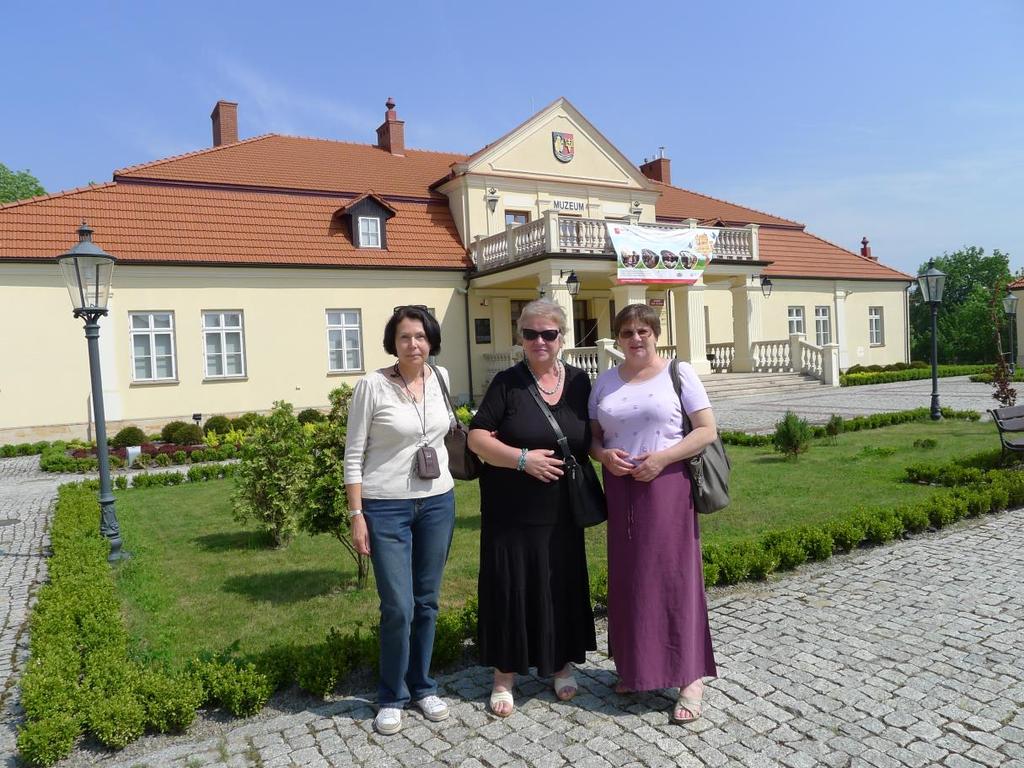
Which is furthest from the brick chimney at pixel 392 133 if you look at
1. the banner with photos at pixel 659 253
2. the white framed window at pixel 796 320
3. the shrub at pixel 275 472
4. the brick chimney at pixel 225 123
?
the shrub at pixel 275 472

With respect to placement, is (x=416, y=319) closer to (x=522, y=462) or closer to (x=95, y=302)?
(x=522, y=462)

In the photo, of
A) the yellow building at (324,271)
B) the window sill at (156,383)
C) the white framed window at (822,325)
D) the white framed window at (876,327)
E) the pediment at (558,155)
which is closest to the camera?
the yellow building at (324,271)

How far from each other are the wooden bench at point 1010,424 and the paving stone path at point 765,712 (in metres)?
4.87

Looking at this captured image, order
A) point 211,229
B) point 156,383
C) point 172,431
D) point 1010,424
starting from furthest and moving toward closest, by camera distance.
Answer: point 211,229 < point 156,383 < point 172,431 < point 1010,424

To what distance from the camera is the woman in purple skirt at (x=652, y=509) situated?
11.6 ft

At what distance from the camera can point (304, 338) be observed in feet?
67.6

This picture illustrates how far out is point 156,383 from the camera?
61.4 feet

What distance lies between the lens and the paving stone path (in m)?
3.34

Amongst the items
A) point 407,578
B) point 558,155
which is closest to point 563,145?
point 558,155

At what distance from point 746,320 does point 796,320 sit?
249 inches

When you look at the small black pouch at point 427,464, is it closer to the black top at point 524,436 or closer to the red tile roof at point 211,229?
the black top at point 524,436

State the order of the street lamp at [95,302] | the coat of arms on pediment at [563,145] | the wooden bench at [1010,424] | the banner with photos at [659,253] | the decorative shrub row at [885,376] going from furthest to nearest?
the decorative shrub row at [885,376] → the coat of arms on pediment at [563,145] → the banner with photos at [659,253] → the wooden bench at [1010,424] → the street lamp at [95,302]

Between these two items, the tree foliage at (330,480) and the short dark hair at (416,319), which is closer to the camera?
the short dark hair at (416,319)

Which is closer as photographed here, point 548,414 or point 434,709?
point 548,414
